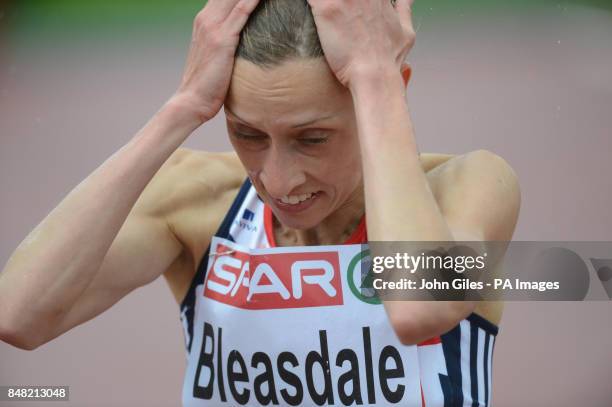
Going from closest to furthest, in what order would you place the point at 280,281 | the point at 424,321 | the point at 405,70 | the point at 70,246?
the point at 424,321 → the point at 70,246 → the point at 405,70 → the point at 280,281

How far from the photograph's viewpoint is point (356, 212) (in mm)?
1719

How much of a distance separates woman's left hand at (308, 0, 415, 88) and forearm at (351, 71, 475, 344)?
3 centimetres

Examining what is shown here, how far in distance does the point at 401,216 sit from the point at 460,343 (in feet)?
1.39

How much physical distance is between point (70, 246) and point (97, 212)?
7cm

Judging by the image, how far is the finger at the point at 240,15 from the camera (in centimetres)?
145

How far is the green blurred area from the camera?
4.62 m

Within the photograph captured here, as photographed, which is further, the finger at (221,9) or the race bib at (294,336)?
the race bib at (294,336)

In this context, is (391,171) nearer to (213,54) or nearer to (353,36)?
(353,36)

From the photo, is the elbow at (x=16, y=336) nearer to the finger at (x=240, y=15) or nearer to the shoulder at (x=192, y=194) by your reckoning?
the shoulder at (x=192, y=194)

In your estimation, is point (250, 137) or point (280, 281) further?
point (280, 281)

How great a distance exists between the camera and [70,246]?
146 centimetres

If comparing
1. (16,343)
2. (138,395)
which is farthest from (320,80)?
(138,395)

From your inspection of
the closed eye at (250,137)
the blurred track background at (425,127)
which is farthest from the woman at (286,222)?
the blurred track background at (425,127)

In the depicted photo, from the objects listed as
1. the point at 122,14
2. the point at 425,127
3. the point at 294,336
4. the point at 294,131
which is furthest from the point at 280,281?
the point at 122,14
